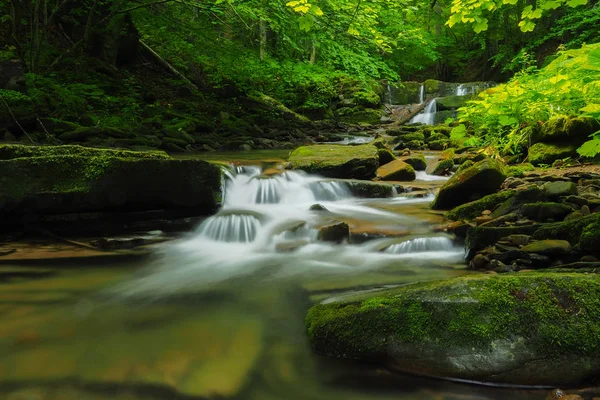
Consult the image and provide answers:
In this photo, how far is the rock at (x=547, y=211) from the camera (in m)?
4.15

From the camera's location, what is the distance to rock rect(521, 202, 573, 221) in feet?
13.6

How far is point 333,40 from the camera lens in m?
8.08

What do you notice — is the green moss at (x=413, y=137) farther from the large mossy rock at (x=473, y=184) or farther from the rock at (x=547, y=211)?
the rock at (x=547, y=211)

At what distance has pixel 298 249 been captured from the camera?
4.79 metres

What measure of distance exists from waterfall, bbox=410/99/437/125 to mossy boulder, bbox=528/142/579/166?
Answer: 37.8ft

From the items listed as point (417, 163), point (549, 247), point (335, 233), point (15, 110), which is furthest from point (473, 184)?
point (15, 110)

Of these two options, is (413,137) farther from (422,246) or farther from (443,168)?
(422,246)

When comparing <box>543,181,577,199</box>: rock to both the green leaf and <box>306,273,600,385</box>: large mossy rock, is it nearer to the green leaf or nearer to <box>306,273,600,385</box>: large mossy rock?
the green leaf

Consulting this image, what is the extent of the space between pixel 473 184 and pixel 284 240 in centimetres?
279

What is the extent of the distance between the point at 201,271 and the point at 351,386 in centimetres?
247

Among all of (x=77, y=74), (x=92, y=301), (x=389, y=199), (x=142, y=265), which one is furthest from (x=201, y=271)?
(x=77, y=74)

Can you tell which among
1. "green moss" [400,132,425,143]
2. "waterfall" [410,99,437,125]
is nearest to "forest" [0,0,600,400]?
"green moss" [400,132,425,143]

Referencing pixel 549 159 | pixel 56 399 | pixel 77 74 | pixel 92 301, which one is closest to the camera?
pixel 56 399

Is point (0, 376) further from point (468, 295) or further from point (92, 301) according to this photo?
point (468, 295)
